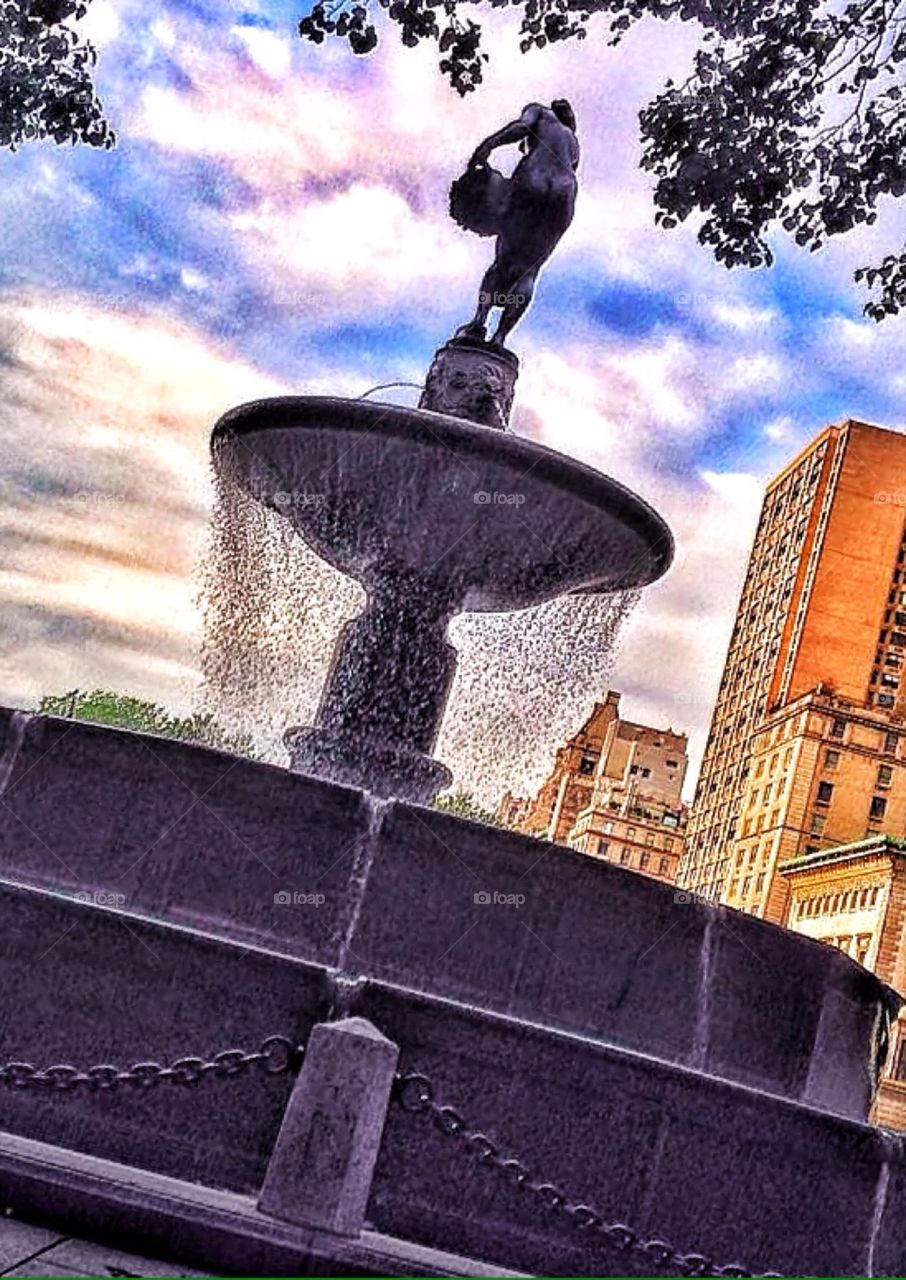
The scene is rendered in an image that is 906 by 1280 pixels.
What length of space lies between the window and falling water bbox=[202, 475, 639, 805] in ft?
283

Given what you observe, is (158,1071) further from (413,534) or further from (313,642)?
(313,642)

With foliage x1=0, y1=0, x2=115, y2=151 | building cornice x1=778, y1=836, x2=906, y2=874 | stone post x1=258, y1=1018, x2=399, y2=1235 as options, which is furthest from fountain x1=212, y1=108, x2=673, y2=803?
building cornice x1=778, y1=836, x2=906, y2=874

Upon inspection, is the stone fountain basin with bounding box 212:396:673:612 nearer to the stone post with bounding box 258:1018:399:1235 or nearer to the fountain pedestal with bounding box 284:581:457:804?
the fountain pedestal with bounding box 284:581:457:804

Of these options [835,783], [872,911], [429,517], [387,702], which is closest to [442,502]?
[429,517]

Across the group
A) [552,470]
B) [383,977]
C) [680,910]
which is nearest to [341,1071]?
[383,977]

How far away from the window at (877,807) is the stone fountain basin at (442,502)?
87.7 meters

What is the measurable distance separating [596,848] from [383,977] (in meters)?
105

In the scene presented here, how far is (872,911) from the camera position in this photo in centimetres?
7200

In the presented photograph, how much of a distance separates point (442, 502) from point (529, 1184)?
15.2ft

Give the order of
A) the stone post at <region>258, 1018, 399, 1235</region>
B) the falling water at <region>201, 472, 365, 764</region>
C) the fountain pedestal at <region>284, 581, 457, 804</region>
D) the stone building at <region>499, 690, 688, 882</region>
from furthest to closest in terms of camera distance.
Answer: the stone building at <region>499, 690, 688, 882</region>, the falling water at <region>201, 472, 365, 764</region>, the fountain pedestal at <region>284, 581, 457, 804</region>, the stone post at <region>258, 1018, 399, 1235</region>

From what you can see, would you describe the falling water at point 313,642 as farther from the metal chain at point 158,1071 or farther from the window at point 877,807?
the window at point 877,807

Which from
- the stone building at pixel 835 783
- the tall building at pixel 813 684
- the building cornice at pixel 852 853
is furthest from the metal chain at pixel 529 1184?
the stone building at pixel 835 783

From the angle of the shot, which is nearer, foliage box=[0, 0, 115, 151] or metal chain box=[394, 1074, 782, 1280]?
metal chain box=[394, 1074, 782, 1280]

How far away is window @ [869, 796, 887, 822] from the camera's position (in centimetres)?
9256
